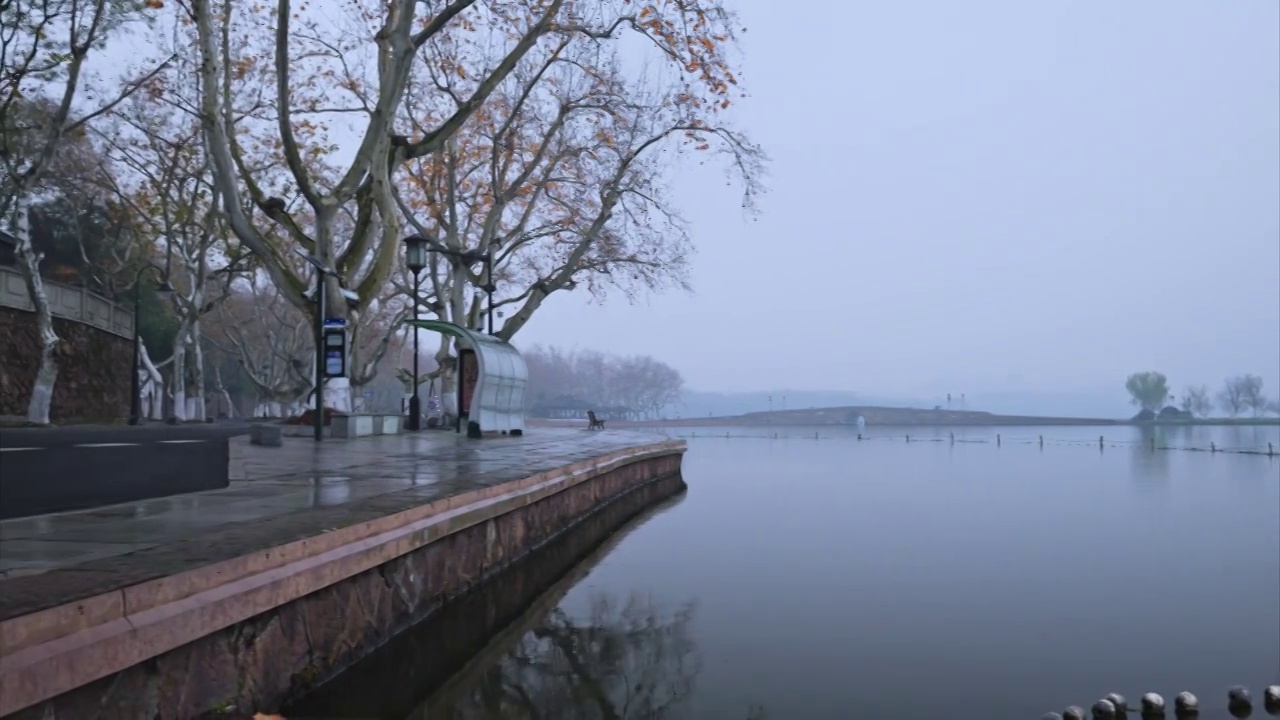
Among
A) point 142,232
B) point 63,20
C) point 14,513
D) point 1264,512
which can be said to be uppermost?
point 63,20

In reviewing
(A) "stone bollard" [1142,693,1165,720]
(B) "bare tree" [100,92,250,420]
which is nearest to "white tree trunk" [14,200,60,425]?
(B) "bare tree" [100,92,250,420]

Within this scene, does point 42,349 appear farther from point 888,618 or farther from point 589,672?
point 888,618

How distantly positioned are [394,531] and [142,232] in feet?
90.7

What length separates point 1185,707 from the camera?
6.92m

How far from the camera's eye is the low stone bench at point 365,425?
21250 mm

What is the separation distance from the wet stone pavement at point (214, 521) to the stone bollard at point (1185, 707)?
5314 mm

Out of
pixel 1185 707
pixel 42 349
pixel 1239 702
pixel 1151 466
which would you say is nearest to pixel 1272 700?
pixel 1239 702

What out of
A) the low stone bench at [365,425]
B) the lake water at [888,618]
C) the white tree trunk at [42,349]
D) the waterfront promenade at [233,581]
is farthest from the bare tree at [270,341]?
the waterfront promenade at [233,581]

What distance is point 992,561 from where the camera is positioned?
1352cm

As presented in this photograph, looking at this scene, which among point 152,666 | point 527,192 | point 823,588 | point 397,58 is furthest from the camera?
point 527,192

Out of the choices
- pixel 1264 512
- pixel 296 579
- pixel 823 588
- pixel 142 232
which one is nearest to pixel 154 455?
pixel 296 579

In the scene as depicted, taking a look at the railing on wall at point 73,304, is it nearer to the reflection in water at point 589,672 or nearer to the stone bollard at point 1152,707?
the reflection in water at point 589,672

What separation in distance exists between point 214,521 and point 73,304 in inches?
1338

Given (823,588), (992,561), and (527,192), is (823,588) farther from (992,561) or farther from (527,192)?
(527,192)
